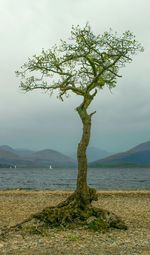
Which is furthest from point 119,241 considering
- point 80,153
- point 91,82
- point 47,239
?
point 91,82

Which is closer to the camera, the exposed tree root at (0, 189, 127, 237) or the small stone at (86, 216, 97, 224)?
the exposed tree root at (0, 189, 127, 237)

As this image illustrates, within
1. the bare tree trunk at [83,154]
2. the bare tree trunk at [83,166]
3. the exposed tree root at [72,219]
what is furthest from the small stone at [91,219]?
the bare tree trunk at [83,154]

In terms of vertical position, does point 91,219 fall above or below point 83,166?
below

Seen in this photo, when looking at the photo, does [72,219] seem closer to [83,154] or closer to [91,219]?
[91,219]

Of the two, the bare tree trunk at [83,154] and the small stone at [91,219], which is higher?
the bare tree trunk at [83,154]

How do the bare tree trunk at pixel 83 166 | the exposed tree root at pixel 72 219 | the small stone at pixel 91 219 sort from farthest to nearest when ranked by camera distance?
the bare tree trunk at pixel 83 166, the small stone at pixel 91 219, the exposed tree root at pixel 72 219

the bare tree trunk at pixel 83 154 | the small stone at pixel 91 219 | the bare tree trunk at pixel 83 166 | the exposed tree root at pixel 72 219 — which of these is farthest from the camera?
the bare tree trunk at pixel 83 154

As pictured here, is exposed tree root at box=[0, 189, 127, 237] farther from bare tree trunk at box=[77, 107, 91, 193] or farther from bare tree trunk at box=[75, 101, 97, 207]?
bare tree trunk at box=[77, 107, 91, 193]

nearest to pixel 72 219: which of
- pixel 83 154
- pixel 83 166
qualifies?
pixel 83 166

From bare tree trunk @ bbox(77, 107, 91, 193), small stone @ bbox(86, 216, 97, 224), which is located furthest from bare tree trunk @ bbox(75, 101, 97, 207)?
small stone @ bbox(86, 216, 97, 224)

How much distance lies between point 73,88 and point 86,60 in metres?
2.07

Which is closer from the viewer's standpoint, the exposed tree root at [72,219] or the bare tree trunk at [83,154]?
the exposed tree root at [72,219]

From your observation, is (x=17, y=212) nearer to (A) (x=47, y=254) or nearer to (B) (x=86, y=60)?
(B) (x=86, y=60)

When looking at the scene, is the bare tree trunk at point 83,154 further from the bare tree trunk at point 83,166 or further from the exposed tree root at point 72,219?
the exposed tree root at point 72,219
